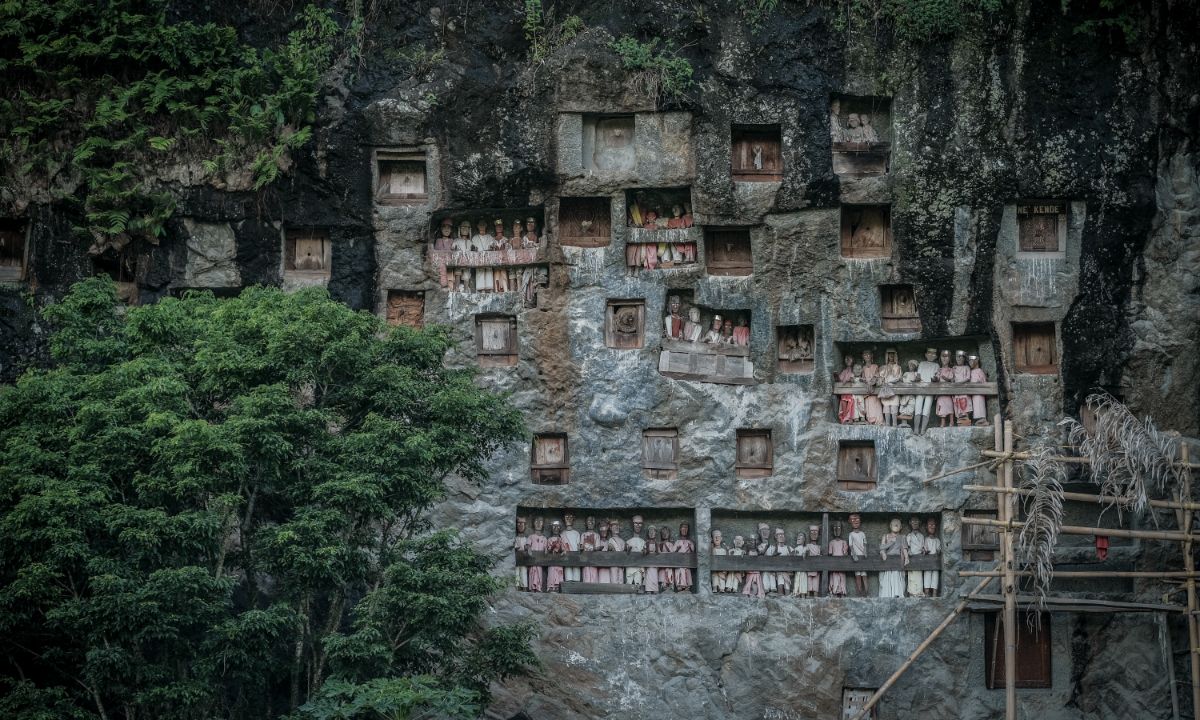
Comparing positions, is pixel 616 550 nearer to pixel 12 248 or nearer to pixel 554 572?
pixel 554 572

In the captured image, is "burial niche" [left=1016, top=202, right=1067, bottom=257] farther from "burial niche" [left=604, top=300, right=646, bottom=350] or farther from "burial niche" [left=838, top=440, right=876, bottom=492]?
"burial niche" [left=604, top=300, right=646, bottom=350]

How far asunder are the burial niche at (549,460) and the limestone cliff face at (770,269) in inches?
10.8

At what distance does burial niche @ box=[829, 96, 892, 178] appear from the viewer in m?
25.9

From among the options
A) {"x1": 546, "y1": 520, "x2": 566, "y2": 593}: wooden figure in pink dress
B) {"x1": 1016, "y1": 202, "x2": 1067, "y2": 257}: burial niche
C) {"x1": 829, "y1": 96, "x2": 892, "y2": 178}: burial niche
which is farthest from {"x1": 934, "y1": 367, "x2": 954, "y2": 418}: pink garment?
{"x1": 546, "y1": 520, "x2": 566, "y2": 593}: wooden figure in pink dress

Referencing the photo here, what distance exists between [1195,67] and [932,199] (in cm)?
480

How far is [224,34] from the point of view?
25922 mm

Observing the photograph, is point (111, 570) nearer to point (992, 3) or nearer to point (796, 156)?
point (796, 156)

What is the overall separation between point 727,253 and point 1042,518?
7.37 metres

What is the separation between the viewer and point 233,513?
63.1ft

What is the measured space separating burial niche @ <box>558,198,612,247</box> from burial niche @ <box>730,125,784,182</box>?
2387mm

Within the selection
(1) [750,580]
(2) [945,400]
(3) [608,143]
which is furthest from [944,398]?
(3) [608,143]

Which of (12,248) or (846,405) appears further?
(12,248)

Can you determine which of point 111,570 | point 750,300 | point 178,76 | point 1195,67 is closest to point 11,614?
point 111,570

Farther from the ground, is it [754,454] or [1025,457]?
[1025,457]
